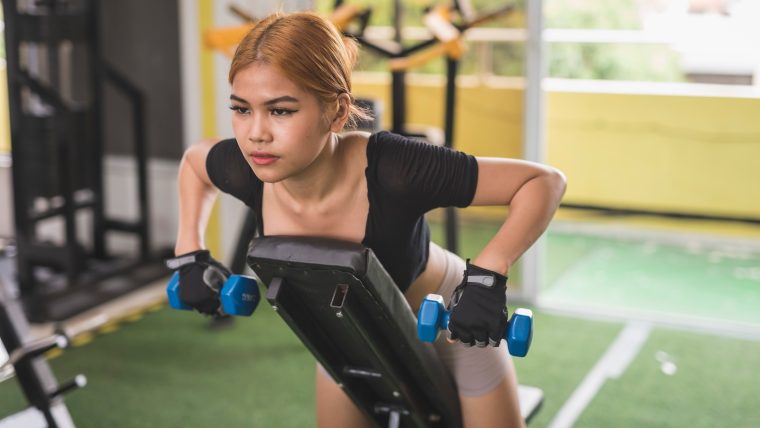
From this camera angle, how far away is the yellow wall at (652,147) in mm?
4473

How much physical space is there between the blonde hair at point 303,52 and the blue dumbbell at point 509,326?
0.36 m

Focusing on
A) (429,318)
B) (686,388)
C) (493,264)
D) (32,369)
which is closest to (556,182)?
(493,264)

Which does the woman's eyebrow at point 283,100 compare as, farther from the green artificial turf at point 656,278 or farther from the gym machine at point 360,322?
the green artificial turf at point 656,278

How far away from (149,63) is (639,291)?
2407 millimetres

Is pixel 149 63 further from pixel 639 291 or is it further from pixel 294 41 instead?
pixel 294 41

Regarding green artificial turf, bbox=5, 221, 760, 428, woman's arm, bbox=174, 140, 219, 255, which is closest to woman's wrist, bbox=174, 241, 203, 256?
woman's arm, bbox=174, 140, 219, 255

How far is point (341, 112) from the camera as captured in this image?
1.54 meters

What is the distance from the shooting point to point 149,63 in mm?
4316

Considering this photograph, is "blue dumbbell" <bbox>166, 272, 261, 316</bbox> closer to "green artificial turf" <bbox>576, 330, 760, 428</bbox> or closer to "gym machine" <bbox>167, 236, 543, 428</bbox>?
"gym machine" <bbox>167, 236, 543, 428</bbox>

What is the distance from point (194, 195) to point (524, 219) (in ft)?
2.11

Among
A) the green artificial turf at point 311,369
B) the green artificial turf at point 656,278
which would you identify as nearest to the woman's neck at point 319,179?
the green artificial turf at point 311,369

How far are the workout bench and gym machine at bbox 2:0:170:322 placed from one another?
213cm

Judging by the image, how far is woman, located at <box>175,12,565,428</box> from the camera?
4.73 feet

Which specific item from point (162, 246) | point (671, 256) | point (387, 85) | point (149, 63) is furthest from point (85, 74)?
point (671, 256)
